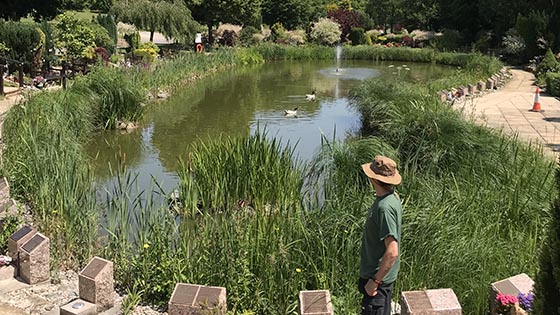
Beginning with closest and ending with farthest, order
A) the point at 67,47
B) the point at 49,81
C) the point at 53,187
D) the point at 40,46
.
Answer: the point at 53,187
the point at 49,81
the point at 40,46
the point at 67,47

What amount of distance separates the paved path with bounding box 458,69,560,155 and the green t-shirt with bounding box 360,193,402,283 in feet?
20.5

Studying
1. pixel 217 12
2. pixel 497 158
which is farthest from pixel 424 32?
pixel 497 158

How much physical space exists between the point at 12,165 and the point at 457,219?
5141 millimetres

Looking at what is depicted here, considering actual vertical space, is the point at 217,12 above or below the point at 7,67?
above

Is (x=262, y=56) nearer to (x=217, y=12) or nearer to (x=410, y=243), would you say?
(x=217, y=12)

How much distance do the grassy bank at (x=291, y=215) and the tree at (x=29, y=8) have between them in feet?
86.6

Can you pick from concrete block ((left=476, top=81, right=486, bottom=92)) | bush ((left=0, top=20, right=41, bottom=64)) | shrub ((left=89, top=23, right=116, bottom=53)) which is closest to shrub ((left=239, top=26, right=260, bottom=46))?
shrub ((left=89, top=23, right=116, bottom=53))

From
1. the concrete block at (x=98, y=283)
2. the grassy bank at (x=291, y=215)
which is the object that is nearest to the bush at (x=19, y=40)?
the grassy bank at (x=291, y=215)

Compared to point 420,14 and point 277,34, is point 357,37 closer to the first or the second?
point 277,34

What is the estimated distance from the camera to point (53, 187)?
614 cm

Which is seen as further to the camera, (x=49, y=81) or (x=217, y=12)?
(x=217, y=12)

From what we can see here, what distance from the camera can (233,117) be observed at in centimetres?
1543

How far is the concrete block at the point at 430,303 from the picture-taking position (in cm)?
361

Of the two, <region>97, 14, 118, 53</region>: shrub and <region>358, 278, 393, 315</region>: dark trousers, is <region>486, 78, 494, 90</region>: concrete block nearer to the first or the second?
<region>97, 14, 118, 53</region>: shrub
